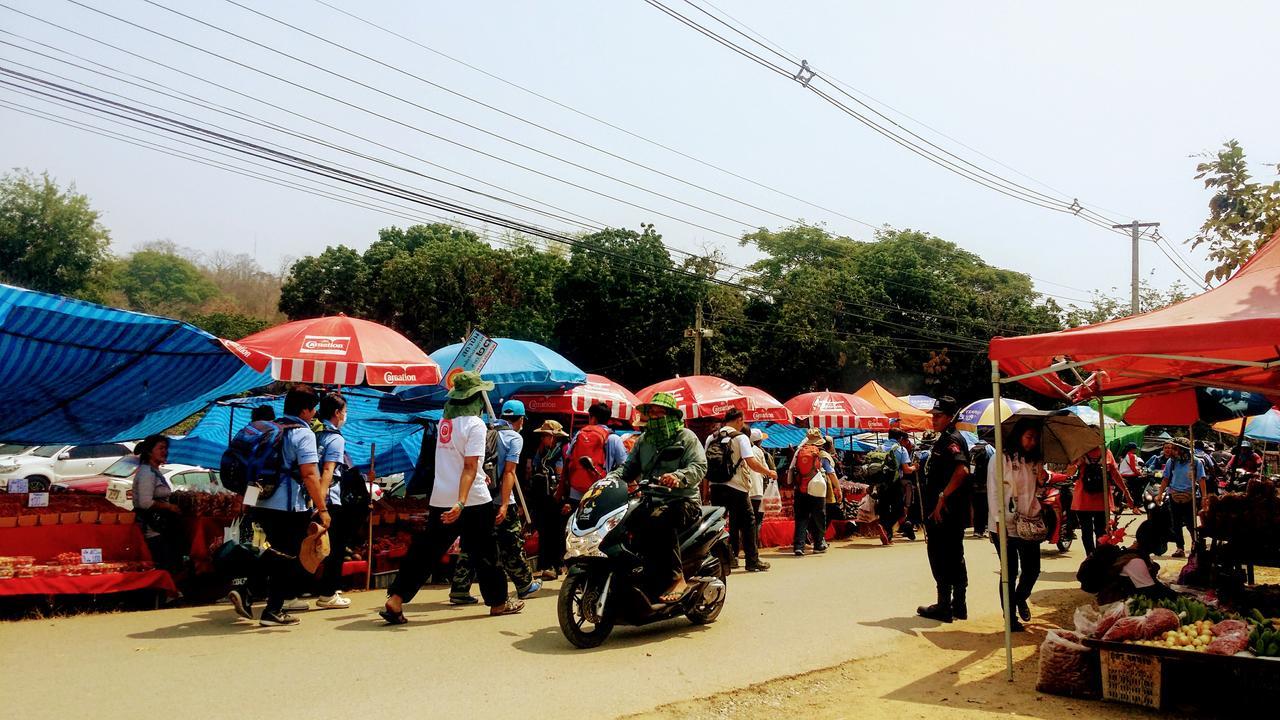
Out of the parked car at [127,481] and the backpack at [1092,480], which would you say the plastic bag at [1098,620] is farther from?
the parked car at [127,481]

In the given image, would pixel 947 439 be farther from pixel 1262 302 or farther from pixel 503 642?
pixel 503 642

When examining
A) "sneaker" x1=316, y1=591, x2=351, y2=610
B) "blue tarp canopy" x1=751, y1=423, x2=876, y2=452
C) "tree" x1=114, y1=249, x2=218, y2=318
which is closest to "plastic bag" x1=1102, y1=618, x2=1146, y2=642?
"sneaker" x1=316, y1=591, x2=351, y2=610

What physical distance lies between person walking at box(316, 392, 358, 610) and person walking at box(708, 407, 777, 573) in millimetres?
4587

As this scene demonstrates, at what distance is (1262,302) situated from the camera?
20.9ft

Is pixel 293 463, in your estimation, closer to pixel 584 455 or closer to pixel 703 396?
pixel 584 455

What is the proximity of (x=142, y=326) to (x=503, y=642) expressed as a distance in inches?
169

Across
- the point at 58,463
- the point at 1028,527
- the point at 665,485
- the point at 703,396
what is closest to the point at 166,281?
the point at 58,463

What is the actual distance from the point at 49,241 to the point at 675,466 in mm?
50380

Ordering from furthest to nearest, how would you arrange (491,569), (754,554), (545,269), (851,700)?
(545,269), (754,554), (491,569), (851,700)

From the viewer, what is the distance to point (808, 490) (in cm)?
1452

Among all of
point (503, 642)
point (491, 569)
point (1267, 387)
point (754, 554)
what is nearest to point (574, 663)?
point (503, 642)

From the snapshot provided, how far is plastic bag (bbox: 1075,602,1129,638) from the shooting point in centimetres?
634

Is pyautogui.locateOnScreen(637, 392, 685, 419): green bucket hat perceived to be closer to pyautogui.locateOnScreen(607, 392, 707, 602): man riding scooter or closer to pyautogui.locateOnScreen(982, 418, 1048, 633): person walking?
pyautogui.locateOnScreen(607, 392, 707, 602): man riding scooter

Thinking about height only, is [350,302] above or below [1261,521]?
above
